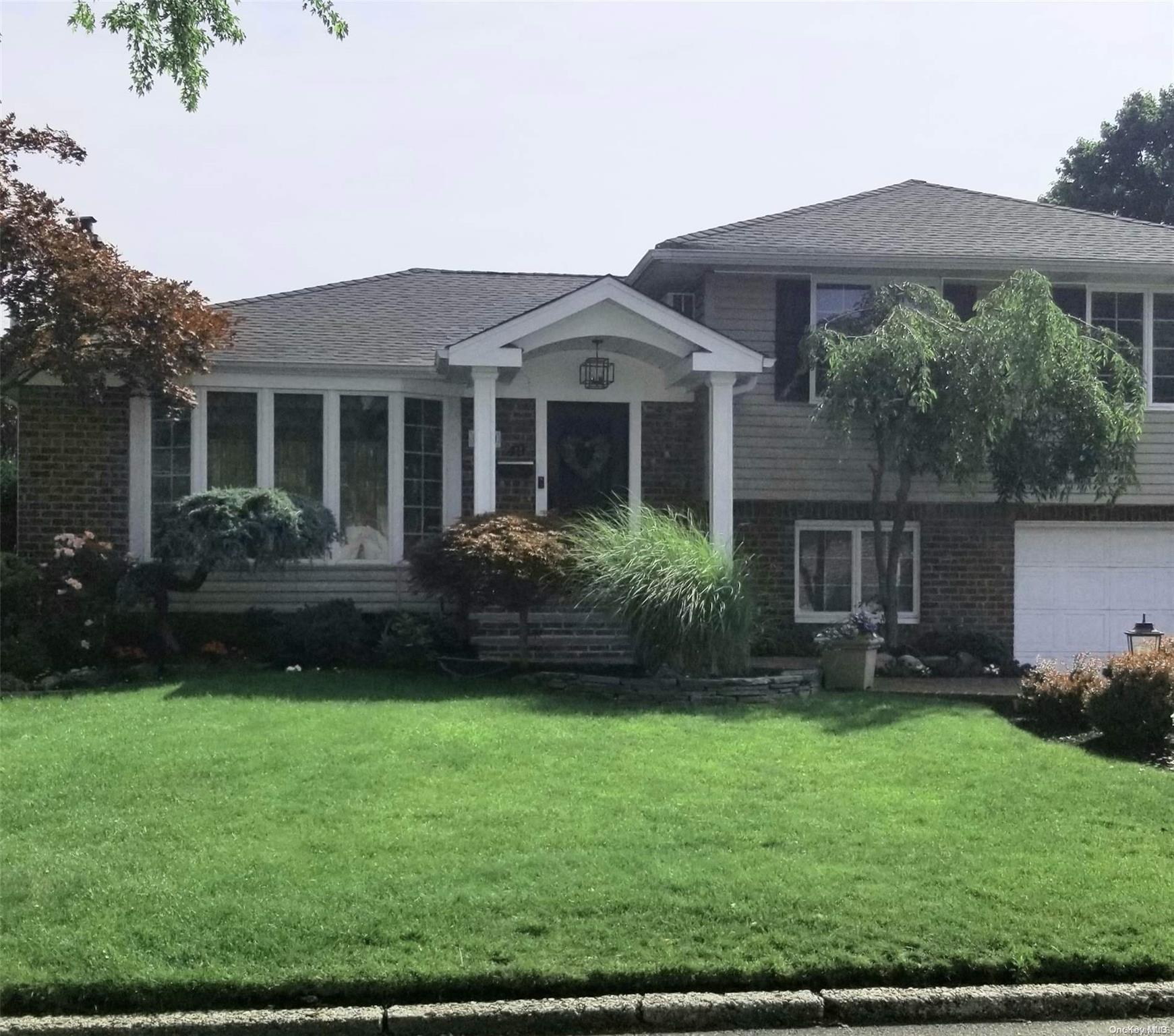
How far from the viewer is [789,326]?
16.4 metres

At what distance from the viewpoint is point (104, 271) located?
1346 centimetres

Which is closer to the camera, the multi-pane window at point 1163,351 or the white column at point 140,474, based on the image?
the white column at point 140,474

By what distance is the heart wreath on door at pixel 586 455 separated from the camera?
16.4 metres

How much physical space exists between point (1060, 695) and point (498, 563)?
196 inches

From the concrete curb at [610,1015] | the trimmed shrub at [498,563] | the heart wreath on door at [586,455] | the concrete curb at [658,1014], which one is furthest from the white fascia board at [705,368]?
the concrete curb at [610,1015]

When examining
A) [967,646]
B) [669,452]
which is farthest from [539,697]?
[967,646]

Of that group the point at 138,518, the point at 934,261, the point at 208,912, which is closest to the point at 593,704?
the point at 208,912

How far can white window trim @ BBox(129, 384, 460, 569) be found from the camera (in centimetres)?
1504

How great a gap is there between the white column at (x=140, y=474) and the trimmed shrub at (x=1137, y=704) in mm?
9826

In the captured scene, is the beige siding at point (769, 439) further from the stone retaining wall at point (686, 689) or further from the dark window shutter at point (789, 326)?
the stone retaining wall at point (686, 689)

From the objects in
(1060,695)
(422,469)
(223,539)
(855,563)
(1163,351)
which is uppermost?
(1163,351)

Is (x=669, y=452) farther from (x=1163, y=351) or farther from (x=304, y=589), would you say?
(x=1163, y=351)

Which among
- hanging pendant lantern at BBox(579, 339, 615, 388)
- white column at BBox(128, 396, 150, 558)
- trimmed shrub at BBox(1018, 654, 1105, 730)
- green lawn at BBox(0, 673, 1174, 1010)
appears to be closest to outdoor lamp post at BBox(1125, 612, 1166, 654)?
trimmed shrub at BBox(1018, 654, 1105, 730)

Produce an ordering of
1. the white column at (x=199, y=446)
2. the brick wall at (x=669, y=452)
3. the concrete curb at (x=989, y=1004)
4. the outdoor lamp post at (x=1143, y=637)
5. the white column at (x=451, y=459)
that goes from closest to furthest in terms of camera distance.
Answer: the concrete curb at (x=989, y=1004) < the outdoor lamp post at (x=1143, y=637) < the white column at (x=199, y=446) < the white column at (x=451, y=459) < the brick wall at (x=669, y=452)
